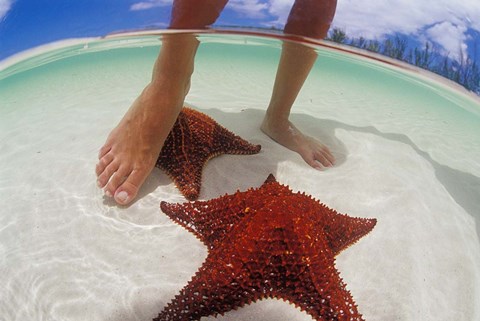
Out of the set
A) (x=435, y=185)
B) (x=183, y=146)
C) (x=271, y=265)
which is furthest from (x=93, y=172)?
(x=435, y=185)

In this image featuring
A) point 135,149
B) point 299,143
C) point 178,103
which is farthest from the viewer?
→ point 299,143

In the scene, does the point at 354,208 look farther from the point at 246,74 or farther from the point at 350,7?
the point at 246,74

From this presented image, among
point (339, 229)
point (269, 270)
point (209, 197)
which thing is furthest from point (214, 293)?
point (209, 197)

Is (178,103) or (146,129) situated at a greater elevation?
(178,103)

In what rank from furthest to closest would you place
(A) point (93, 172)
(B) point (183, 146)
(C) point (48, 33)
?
1. (C) point (48, 33)
2. (A) point (93, 172)
3. (B) point (183, 146)

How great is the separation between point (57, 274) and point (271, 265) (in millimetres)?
1522

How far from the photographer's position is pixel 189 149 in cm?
277

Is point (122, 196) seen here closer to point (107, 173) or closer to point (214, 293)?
point (107, 173)

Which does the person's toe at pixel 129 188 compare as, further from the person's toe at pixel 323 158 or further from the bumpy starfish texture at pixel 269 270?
the person's toe at pixel 323 158

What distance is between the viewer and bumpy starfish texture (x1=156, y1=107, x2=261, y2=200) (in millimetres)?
2653

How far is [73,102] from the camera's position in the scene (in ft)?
18.3

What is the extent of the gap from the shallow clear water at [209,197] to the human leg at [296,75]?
19 cm

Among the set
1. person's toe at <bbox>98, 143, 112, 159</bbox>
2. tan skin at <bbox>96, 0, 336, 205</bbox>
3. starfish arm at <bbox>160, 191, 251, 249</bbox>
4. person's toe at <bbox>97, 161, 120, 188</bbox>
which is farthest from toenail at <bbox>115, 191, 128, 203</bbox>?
starfish arm at <bbox>160, 191, 251, 249</bbox>

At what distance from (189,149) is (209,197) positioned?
47cm
